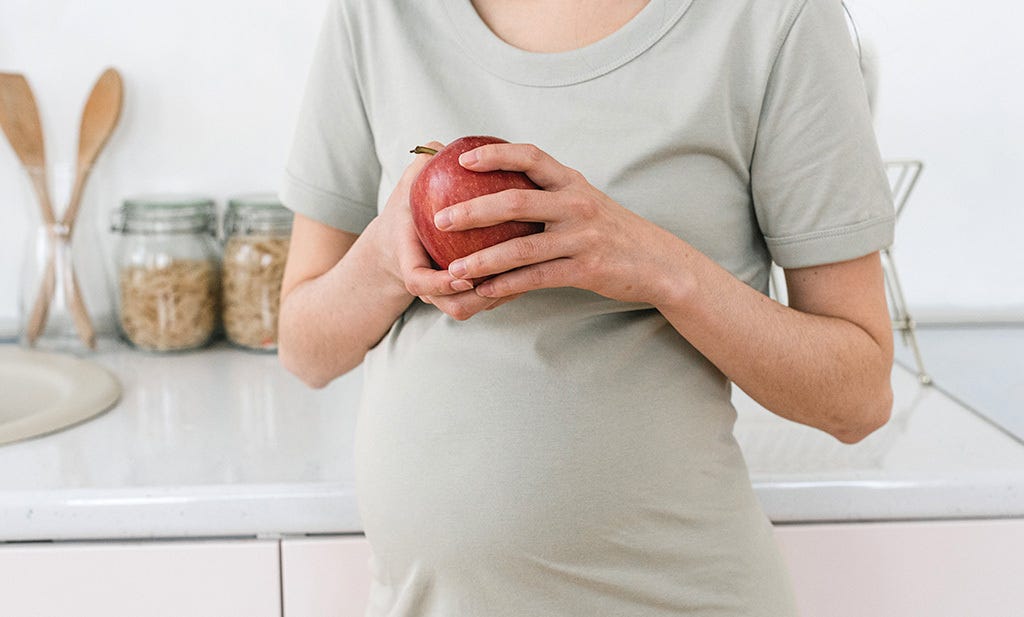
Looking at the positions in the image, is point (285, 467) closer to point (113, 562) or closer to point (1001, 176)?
point (113, 562)

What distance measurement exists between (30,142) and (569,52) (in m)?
0.94

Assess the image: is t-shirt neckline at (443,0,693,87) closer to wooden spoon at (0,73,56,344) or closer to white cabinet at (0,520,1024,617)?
white cabinet at (0,520,1024,617)

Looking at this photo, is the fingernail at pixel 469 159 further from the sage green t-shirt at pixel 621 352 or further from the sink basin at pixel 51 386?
the sink basin at pixel 51 386

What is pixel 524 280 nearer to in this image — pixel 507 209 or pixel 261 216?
pixel 507 209

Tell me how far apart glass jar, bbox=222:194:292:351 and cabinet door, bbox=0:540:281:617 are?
0.46 metres

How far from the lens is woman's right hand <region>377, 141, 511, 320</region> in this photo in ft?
1.90

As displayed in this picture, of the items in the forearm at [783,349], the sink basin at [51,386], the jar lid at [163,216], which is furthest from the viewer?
the jar lid at [163,216]

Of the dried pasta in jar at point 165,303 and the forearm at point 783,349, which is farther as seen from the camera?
the dried pasta in jar at point 165,303

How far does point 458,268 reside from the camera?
0.56 metres

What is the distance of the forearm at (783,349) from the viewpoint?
0.65 m

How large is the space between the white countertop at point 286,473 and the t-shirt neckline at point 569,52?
0.39 metres

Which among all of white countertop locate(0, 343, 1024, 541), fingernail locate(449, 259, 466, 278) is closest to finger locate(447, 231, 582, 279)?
fingernail locate(449, 259, 466, 278)


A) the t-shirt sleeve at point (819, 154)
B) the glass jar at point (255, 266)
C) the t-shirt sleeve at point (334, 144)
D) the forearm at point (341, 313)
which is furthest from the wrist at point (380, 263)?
the glass jar at point (255, 266)

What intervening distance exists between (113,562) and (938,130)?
43.4 inches
